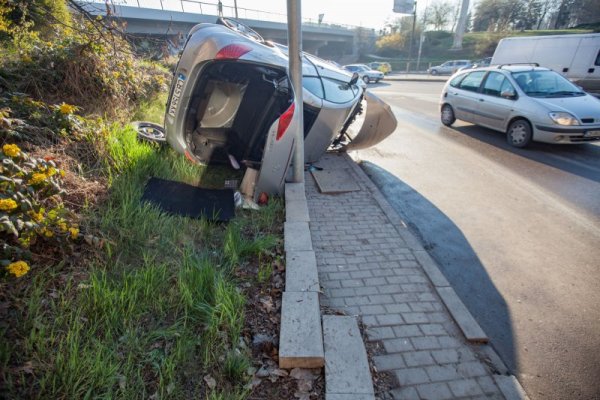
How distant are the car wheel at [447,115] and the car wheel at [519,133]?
2.00 metres

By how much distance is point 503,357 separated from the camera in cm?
250

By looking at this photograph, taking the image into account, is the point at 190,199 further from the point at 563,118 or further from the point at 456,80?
the point at 456,80

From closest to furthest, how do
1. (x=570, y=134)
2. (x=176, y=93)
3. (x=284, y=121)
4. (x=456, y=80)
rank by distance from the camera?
(x=284, y=121) < (x=176, y=93) < (x=570, y=134) < (x=456, y=80)

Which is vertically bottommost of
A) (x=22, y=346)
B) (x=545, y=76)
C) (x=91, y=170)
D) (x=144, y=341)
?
(x=144, y=341)

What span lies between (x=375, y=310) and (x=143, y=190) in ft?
9.83

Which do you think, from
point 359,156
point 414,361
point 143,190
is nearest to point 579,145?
point 359,156

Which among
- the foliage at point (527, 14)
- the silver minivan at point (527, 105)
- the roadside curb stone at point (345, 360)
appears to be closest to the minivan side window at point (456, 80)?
the silver minivan at point (527, 105)

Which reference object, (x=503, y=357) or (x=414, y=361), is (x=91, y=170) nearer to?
(x=414, y=361)

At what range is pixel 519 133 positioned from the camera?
735 centimetres

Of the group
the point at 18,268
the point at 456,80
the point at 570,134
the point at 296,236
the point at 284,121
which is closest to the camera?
the point at 18,268

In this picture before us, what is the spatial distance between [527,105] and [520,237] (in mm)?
4651

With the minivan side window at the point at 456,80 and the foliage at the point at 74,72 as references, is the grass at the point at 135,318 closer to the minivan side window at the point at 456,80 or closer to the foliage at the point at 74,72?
→ the foliage at the point at 74,72

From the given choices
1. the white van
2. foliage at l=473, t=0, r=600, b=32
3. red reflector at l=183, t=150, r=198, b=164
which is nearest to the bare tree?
foliage at l=473, t=0, r=600, b=32

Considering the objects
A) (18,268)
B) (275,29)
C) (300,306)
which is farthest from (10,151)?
(275,29)
